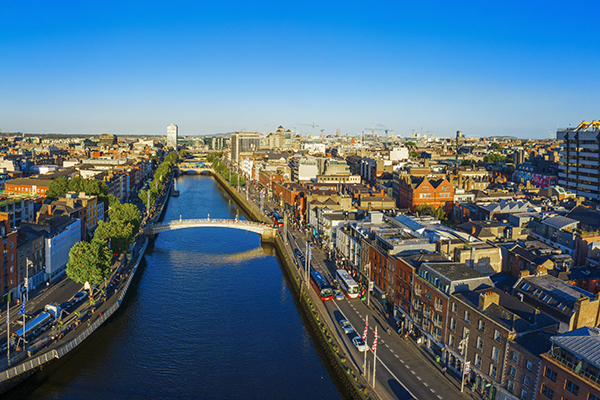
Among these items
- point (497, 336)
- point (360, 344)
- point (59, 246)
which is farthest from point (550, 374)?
point (59, 246)

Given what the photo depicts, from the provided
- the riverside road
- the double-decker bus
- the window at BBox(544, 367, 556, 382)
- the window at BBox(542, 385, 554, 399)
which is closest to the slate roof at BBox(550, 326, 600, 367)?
the window at BBox(544, 367, 556, 382)

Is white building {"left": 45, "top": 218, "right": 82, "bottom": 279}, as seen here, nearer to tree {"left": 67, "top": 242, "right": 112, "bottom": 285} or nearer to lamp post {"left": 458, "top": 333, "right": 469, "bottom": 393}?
tree {"left": 67, "top": 242, "right": 112, "bottom": 285}

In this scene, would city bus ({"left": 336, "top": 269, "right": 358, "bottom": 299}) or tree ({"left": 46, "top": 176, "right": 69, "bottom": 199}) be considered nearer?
city bus ({"left": 336, "top": 269, "right": 358, "bottom": 299})

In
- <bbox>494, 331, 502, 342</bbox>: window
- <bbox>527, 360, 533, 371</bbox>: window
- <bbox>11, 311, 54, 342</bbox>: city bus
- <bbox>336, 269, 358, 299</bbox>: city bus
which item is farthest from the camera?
<bbox>336, 269, 358, 299</bbox>: city bus

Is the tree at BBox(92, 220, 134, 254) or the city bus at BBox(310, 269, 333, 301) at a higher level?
the tree at BBox(92, 220, 134, 254)

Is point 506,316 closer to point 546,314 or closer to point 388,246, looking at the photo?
point 546,314

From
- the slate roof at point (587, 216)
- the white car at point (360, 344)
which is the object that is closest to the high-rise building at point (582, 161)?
the slate roof at point (587, 216)
